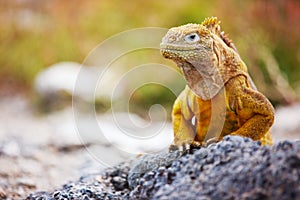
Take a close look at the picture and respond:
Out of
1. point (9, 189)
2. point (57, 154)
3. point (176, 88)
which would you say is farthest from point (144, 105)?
point (9, 189)

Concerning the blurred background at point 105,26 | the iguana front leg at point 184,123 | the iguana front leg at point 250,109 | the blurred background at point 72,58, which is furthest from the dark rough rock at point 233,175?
the blurred background at point 105,26

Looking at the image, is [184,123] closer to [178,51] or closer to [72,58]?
[178,51]

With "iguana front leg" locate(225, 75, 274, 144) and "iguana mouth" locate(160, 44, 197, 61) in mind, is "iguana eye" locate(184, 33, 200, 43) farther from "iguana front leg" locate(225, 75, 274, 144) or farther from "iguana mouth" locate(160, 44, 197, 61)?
"iguana front leg" locate(225, 75, 274, 144)

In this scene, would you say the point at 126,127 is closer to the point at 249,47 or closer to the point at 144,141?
the point at 144,141

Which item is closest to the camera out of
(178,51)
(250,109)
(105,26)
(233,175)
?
(233,175)

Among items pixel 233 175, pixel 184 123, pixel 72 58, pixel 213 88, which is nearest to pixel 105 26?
pixel 72 58

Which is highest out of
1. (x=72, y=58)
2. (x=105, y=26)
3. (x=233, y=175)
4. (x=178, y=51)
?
(x=105, y=26)

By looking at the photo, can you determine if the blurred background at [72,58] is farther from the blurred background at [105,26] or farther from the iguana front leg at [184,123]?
the iguana front leg at [184,123]
